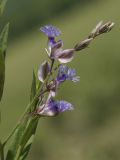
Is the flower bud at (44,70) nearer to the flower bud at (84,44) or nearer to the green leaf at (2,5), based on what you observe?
the flower bud at (84,44)

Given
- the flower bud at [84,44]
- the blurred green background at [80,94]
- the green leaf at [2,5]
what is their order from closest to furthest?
the flower bud at [84,44]
the green leaf at [2,5]
the blurred green background at [80,94]

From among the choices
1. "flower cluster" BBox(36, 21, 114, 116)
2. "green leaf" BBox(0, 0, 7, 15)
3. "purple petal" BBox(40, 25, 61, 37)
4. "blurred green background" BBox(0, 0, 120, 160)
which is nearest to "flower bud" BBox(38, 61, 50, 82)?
"flower cluster" BBox(36, 21, 114, 116)

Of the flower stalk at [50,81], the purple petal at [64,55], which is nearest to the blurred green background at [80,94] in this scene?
the flower stalk at [50,81]

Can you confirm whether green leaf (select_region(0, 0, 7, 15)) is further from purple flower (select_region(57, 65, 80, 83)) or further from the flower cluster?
purple flower (select_region(57, 65, 80, 83))

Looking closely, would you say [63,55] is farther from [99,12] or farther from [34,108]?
[99,12]

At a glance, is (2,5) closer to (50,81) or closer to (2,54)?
(2,54)

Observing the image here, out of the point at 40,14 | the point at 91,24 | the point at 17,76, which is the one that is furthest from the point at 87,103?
the point at 40,14

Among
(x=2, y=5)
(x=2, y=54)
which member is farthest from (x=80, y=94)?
(x=2, y=54)
